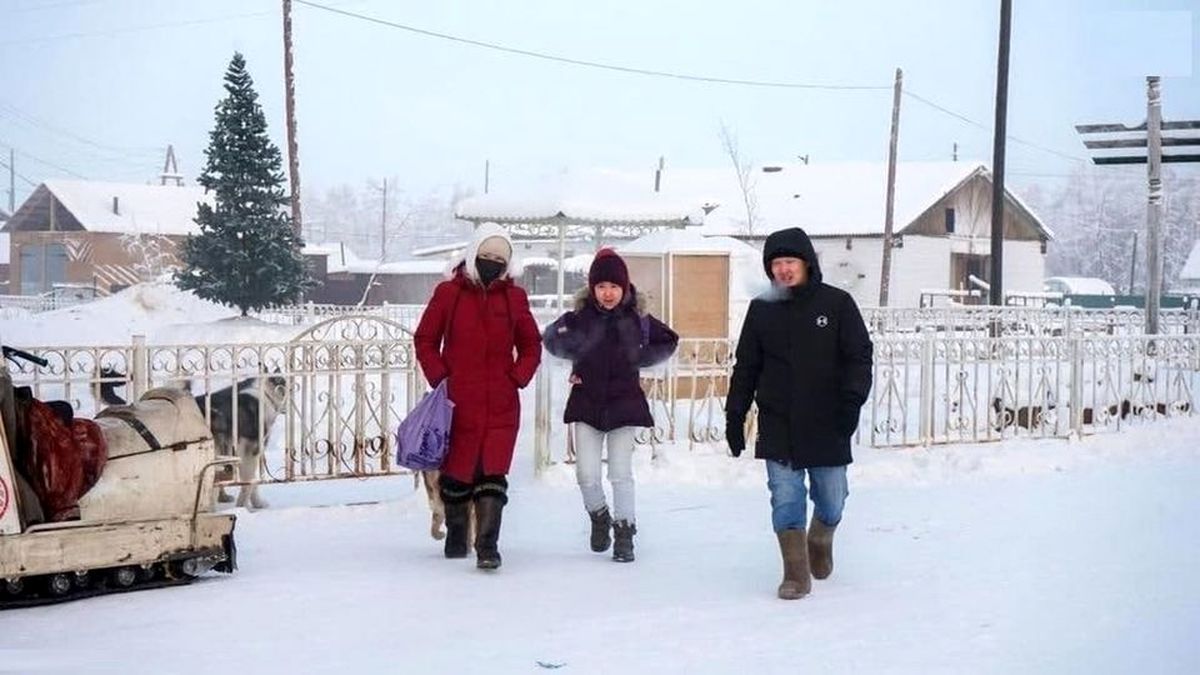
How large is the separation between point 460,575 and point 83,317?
24.3 m

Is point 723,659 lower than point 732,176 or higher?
lower

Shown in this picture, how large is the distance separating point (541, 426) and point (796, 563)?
145 inches

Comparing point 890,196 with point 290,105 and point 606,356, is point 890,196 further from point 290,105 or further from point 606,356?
point 606,356

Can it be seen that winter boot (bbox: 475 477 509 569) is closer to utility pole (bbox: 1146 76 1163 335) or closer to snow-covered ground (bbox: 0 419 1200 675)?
snow-covered ground (bbox: 0 419 1200 675)

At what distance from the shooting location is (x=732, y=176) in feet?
172

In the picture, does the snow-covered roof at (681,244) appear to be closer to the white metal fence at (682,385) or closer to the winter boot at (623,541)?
the white metal fence at (682,385)

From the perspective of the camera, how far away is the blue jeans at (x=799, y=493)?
6.08 metres

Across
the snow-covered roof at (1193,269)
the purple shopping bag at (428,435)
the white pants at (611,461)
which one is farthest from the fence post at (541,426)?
the snow-covered roof at (1193,269)

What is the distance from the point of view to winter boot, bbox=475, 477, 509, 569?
6520mm

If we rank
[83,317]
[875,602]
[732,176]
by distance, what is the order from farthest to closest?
1. [732,176]
2. [83,317]
3. [875,602]

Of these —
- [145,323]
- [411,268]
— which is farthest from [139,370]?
[411,268]

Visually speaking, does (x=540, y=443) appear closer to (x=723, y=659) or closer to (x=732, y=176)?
(x=723, y=659)

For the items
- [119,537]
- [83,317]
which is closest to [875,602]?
[119,537]

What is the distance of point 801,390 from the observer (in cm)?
608
